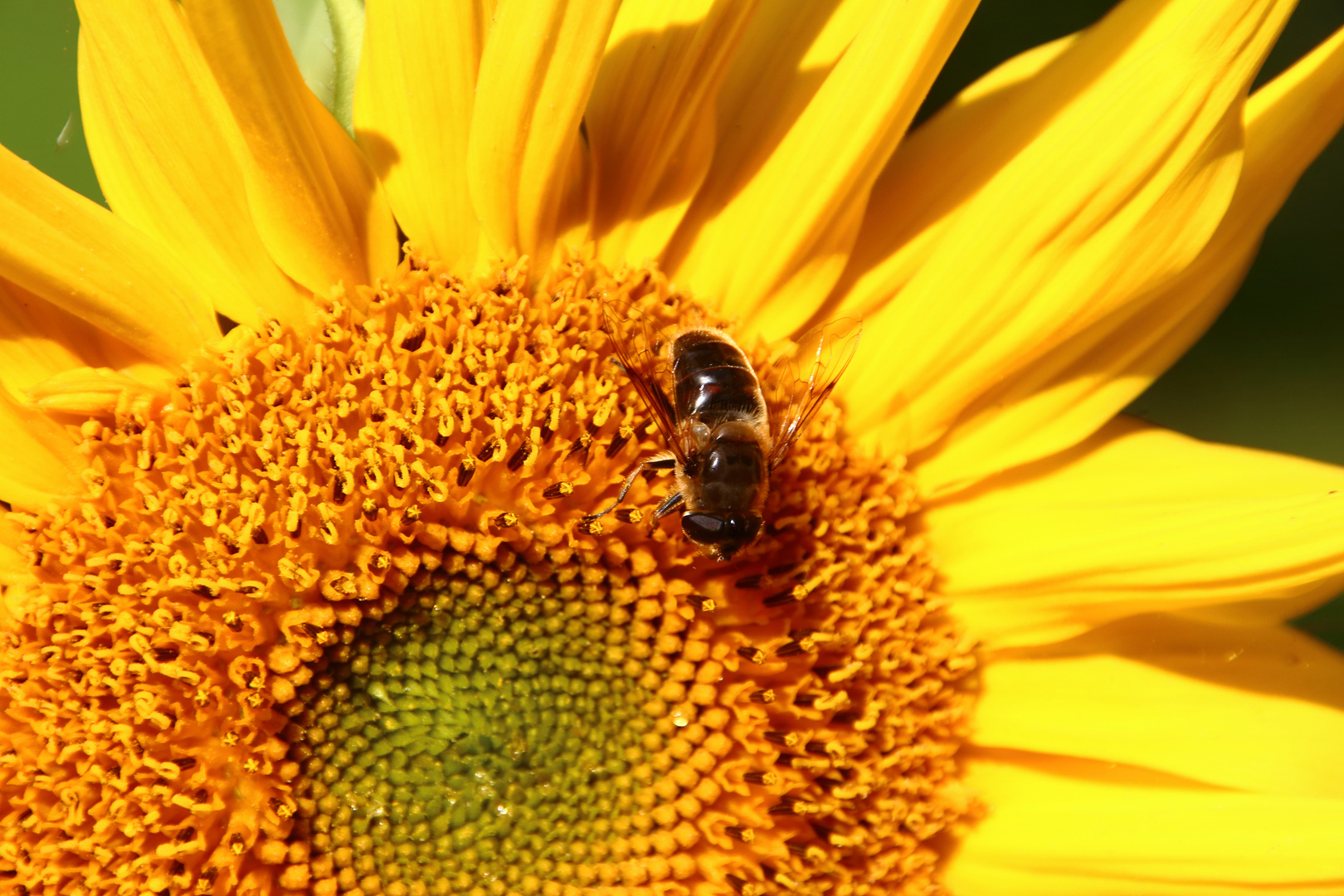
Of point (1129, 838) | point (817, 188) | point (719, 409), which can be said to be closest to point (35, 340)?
point (719, 409)

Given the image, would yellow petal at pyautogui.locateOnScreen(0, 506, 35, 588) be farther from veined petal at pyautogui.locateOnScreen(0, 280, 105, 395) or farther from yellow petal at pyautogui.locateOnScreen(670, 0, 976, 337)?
yellow petal at pyautogui.locateOnScreen(670, 0, 976, 337)

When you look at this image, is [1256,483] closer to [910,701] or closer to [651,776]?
[910,701]

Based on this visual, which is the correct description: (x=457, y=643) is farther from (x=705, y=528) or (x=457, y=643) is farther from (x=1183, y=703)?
(x=1183, y=703)

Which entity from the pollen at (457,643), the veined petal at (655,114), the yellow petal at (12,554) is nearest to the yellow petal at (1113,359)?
the pollen at (457,643)

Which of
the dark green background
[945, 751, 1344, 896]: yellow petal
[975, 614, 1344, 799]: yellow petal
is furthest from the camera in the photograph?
the dark green background

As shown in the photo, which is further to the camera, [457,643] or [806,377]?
[806,377]

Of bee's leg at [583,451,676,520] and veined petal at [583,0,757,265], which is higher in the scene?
veined petal at [583,0,757,265]

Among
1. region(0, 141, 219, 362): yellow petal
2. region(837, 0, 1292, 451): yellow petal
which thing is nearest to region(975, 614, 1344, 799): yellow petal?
region(837, 0, 1292, 451): yellow petal
